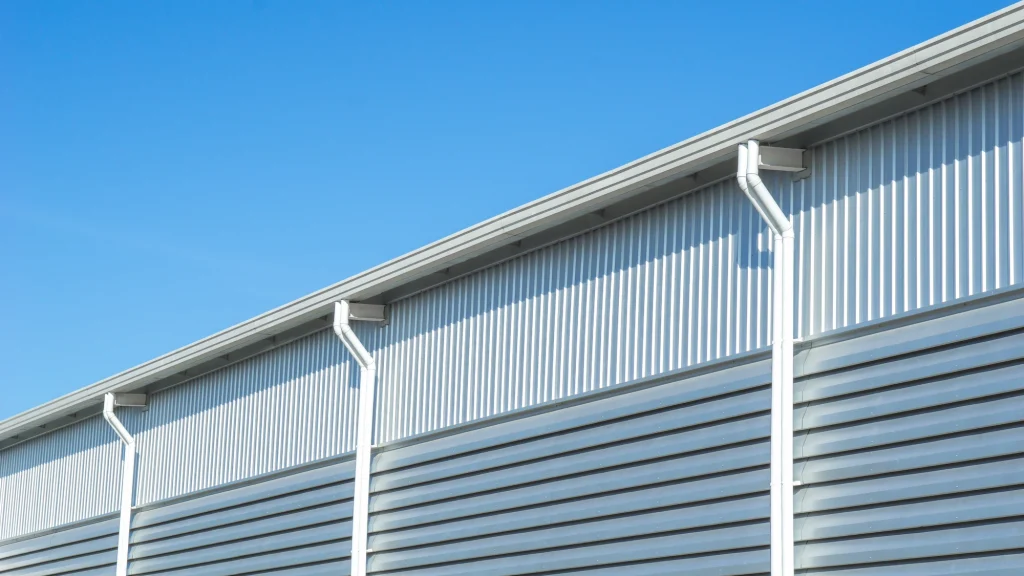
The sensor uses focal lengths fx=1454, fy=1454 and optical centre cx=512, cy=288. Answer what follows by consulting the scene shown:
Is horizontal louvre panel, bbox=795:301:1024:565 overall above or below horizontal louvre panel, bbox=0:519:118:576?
below

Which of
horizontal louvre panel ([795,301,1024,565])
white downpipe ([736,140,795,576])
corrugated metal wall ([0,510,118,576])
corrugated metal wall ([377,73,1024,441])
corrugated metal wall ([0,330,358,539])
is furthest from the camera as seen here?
corrugated metal wall ([0,510,118,576])

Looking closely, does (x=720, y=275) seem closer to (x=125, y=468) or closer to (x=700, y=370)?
(x=700, y=370)

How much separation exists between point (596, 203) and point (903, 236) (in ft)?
11.6

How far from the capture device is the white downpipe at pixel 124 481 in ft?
73.4

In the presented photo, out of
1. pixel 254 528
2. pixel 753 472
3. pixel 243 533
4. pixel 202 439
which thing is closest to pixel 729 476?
pixel 753 472

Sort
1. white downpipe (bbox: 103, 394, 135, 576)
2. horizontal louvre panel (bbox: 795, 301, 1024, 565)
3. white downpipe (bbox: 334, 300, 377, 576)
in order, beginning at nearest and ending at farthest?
horizontal louvre panel (bbox: 795, 301, 1024, 565), white downpipe (bbox: 334, 300, 377, 576), white downpipe (bbox: 103, 394, 135, 576)

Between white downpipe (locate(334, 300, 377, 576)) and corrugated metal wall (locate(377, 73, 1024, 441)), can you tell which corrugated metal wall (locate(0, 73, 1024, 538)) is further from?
white downpipe (locate(334, 300, 377, 576))

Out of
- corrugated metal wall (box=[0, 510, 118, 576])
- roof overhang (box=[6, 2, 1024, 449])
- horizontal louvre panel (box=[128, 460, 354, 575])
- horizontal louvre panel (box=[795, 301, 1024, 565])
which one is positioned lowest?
horizontal louvre panel (box=[795, 301, 1024, 565])

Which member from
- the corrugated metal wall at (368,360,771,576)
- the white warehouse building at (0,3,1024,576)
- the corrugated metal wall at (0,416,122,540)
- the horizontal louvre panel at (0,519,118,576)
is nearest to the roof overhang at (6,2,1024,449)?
the white warehouse building at (0,3,1024,576)

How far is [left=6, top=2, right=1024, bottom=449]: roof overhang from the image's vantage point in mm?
10578

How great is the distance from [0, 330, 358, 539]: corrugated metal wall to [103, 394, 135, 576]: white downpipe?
0.48ft

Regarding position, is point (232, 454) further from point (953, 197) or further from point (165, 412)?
point (953, 197)

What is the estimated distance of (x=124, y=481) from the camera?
22938 millimetres

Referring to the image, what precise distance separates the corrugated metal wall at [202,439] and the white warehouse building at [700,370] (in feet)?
0.24
